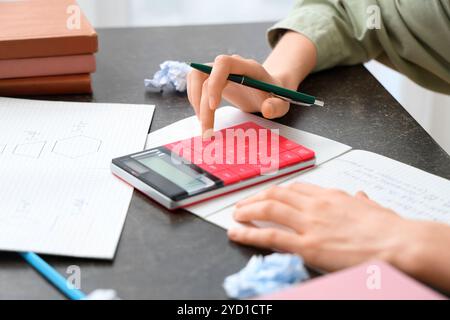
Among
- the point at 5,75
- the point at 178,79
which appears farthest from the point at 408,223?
the point at 5,75

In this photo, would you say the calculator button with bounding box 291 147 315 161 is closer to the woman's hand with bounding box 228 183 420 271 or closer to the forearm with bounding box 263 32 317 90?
the woman's hand with bounding box 228 183 420 271

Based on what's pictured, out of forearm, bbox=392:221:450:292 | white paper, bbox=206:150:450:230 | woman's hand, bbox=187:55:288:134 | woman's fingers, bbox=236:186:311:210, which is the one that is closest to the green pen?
woman's hand, bbox=187:55:288:134

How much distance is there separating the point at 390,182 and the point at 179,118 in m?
0.30

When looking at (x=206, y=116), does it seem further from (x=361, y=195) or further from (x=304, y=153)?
(x=361, y=195)

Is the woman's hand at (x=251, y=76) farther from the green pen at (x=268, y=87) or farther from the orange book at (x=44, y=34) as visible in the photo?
the orange book at (x=44, y=34)

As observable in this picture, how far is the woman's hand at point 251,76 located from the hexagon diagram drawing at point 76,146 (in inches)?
5.2

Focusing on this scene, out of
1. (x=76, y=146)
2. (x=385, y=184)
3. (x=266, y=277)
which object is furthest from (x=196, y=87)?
(x=266, y=277)

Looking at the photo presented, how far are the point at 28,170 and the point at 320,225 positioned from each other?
34 centimetres

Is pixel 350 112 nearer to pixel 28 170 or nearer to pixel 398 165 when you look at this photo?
pixel 398 165

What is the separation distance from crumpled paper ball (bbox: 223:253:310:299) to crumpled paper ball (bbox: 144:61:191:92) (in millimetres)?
475

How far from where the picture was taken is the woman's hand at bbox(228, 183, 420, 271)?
562mm

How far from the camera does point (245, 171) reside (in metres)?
0.71

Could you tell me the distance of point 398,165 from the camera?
2.50 ft
